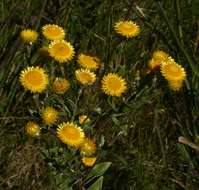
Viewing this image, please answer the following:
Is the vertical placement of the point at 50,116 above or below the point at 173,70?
below

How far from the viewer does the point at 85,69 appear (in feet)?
5.93

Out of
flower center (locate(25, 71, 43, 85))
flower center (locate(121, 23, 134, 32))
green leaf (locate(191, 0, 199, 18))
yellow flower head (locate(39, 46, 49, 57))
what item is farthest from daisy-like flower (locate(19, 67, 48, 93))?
green leaf (locate(191, 0, 199, 18))

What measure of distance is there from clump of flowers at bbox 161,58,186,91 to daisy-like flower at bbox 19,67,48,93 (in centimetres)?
37

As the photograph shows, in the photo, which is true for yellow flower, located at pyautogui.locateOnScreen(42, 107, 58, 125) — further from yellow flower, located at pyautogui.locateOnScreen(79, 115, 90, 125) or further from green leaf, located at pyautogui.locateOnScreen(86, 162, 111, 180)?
green leaf, located at pyautogui.locateOnScreen(86, 162, 111, 180)

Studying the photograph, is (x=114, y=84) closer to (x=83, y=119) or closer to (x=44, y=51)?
(x=83, y=119)

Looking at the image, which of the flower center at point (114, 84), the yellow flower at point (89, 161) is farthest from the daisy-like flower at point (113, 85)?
the yellow flower at point (89, 161)

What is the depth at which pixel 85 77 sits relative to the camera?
1.71 metres

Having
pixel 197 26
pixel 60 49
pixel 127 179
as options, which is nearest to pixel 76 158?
pixel 127 179

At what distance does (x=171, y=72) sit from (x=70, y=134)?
0.38 m

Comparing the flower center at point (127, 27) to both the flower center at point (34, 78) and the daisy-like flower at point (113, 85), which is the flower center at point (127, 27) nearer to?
the daisy-like flower at point (113, 85)

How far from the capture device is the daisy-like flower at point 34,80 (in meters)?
1.70

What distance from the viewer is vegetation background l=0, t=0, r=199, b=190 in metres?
1.73

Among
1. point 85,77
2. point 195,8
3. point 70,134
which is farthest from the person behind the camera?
point 195,8

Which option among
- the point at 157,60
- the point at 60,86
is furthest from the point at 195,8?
the point at 60,86
